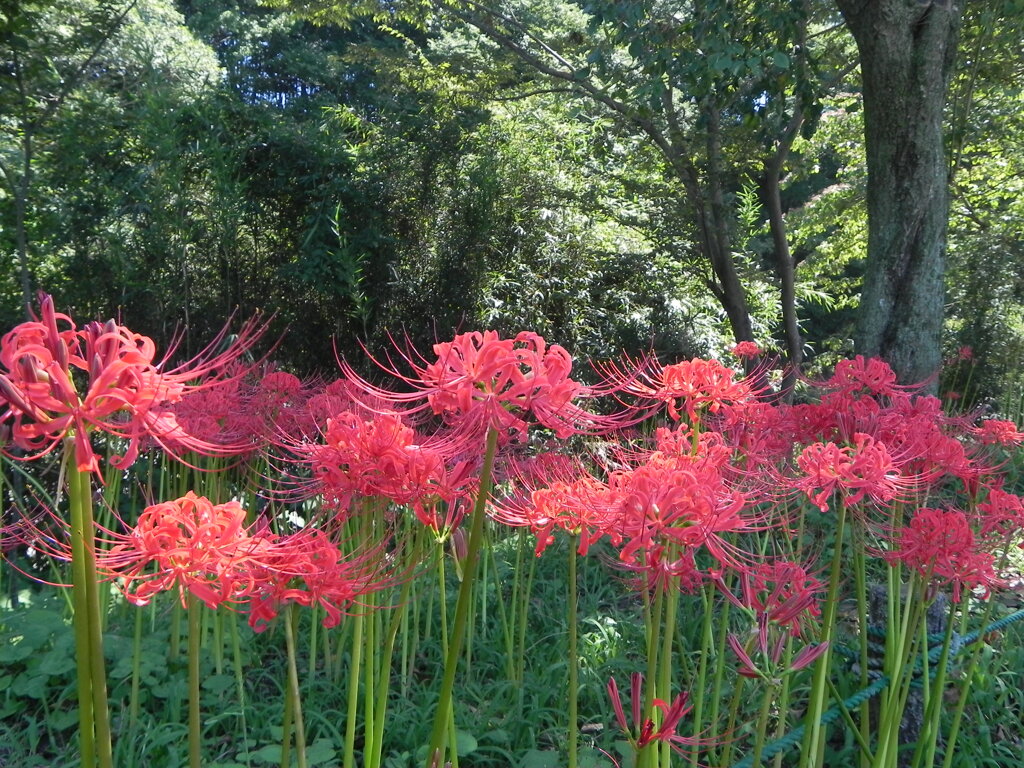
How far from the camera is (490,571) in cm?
419

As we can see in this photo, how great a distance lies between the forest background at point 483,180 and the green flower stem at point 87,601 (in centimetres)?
451

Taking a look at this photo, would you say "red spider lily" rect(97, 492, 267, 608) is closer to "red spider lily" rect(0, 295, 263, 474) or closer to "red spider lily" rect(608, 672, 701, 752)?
"red spider lily" rect(0, 295, 263, 474)

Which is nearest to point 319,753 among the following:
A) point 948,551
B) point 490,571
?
point 948,551

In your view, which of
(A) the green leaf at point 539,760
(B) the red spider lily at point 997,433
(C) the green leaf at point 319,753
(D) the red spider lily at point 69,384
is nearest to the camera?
(D) the red spider lily at point 69,384

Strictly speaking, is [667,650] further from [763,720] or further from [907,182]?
[907,182]

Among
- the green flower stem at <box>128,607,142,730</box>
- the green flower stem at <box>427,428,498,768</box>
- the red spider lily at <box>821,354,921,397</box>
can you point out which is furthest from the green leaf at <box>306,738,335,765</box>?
the red spider lily at <box>821,354,921,397</box>

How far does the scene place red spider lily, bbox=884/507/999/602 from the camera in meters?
1.73

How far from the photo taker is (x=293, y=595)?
1223 mm

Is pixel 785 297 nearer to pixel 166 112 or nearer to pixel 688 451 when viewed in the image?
pixel 166 112

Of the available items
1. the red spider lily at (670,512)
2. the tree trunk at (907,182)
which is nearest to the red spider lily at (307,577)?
the red spider lily at (670,512)

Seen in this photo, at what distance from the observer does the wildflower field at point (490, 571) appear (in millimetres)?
1138

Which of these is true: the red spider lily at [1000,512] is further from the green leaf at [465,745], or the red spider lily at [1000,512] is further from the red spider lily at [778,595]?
the green leaf at [465,745]

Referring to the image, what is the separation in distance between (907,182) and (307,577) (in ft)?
11.9

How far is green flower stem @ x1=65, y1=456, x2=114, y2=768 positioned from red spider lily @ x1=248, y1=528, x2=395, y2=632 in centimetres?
22
